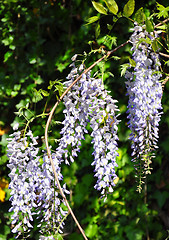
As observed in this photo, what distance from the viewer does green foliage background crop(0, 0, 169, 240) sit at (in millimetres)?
2012

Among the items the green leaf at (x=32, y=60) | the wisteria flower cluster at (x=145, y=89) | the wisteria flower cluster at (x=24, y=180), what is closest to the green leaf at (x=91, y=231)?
the wisteria flower cluster at (x=24, y=180)

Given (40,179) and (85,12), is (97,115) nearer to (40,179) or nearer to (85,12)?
(40,179)

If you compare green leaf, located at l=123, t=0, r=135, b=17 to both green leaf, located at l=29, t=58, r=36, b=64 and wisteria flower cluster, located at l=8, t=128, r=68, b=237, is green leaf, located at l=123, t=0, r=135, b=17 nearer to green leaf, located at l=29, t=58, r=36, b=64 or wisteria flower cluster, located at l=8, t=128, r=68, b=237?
wisteria flower cluster, located at l=8, t=128, r=68, b=237

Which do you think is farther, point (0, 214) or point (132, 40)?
point (0, 214)

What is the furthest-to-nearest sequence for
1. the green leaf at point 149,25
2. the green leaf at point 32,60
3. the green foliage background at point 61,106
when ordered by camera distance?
1. the green leaf at point 32,60
2. the green foliage background at point 61,106
3. the green leaf at point 149,25

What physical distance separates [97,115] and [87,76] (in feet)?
0.56

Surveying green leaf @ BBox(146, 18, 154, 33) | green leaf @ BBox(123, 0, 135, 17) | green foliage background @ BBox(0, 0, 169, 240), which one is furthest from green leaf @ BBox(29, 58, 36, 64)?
green leaf @ BBox(146, 18, 154, 33)

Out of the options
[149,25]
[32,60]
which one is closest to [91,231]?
[32,60]

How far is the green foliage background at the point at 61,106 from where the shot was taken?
2.01 meters

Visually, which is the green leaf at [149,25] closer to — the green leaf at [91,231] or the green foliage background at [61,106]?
the green foliage background at [61,106]

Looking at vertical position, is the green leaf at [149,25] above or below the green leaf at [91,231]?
above

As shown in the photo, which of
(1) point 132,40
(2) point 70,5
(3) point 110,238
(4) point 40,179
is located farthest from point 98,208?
(2) point 70,5

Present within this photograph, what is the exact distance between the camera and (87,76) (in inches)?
51.8

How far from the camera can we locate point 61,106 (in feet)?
6.72
